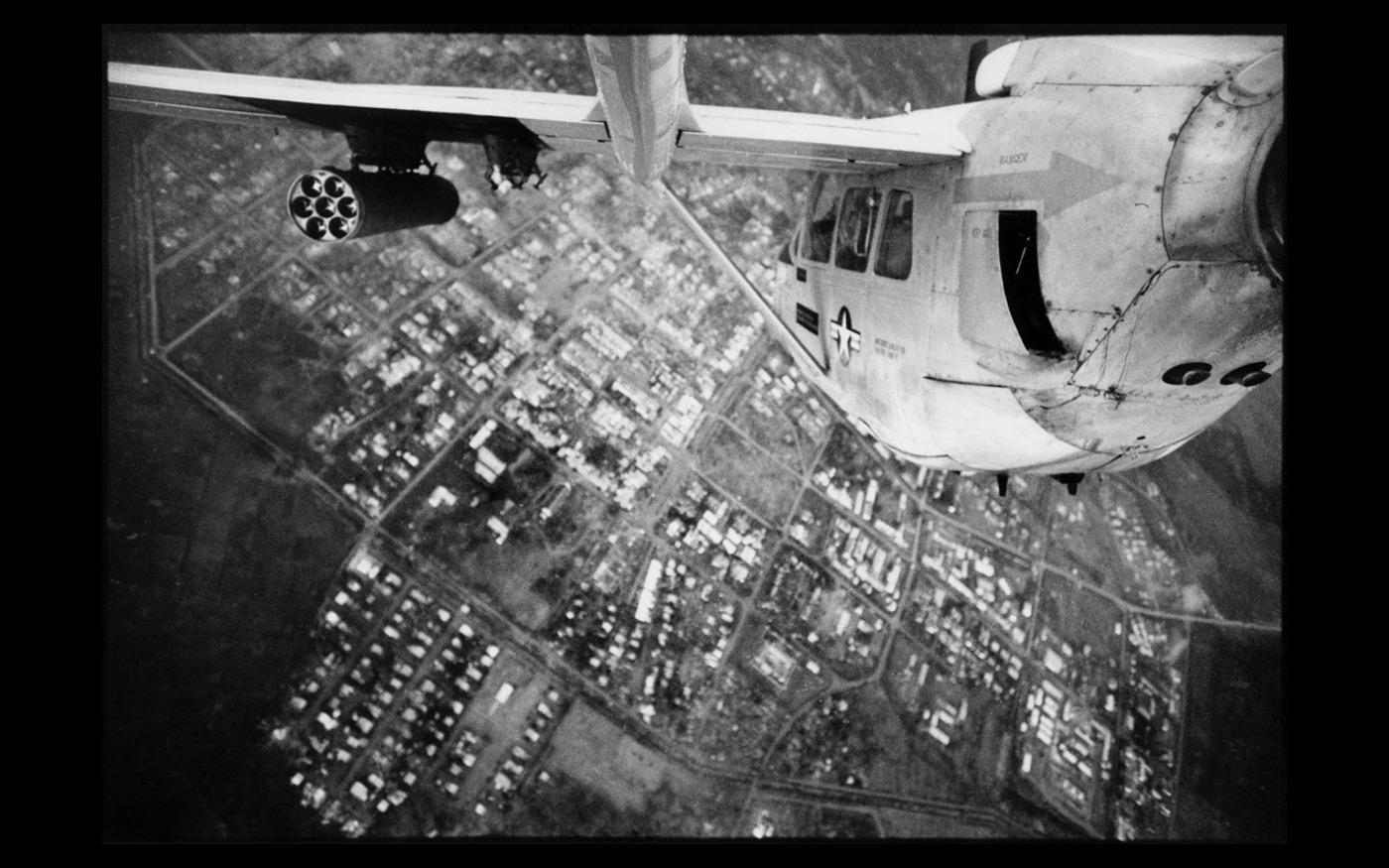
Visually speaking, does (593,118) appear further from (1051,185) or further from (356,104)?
(1051,185)

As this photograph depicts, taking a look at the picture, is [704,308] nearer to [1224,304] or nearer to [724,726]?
[724,726]

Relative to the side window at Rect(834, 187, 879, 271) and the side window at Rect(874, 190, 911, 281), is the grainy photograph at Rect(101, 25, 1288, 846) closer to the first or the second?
the side window at Rect(834, 187, 879, 271)

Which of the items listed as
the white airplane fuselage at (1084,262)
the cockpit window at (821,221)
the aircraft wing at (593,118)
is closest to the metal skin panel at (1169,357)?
the white airplane fuselage at (1084,262)

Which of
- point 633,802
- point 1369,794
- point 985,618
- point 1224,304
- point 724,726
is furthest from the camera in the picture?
point 985,618

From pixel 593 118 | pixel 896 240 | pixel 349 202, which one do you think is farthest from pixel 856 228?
pixel 349 202

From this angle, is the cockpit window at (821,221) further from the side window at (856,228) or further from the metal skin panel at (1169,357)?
the metal skin panel at (1169,357)

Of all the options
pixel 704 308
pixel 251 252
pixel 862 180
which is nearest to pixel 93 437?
pixel 251 252

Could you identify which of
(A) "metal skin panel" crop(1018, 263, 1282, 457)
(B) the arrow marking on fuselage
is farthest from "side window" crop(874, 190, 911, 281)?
(A) "metal skin panel" crop(1018, 263, 1282, 457)
